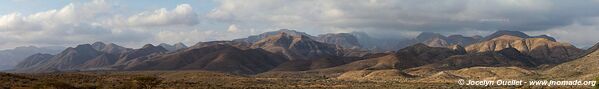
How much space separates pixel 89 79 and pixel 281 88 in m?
31.8

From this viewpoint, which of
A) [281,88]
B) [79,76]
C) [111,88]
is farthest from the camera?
[79,76]

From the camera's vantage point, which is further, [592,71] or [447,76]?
[447,76]

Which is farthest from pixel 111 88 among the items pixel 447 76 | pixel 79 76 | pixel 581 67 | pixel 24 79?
pixel 581 67

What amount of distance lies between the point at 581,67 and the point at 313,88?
88628mm

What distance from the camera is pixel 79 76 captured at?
11769 centimetres

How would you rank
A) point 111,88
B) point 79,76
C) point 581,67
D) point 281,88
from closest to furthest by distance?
point 111,88 → point 281,88 → point 79,76 → point 581,67

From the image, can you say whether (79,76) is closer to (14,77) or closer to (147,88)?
(14,77)

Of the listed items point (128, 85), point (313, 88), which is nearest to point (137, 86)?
point (128, 85)

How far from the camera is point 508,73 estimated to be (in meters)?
190

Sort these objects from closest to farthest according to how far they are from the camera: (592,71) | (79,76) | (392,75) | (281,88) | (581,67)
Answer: (281,88)
(79,76)
(592,71)
(581,67)
(392,75)

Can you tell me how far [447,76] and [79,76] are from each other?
9492 centimetres

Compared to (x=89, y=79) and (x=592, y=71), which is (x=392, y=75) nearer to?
(x=592, y=71)

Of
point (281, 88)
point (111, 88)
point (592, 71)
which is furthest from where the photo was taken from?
point (592, 71)

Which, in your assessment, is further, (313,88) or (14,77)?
(313,88)
